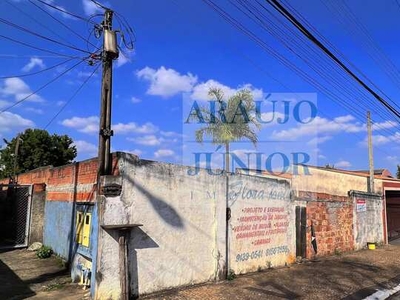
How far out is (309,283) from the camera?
9.34 meters

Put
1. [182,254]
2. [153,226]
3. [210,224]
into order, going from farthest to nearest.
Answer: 1. [210,224]
2. [182,254]
3. [153,226]

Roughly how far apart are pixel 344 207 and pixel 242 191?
7680 mm

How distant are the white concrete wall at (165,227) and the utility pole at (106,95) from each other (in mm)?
369

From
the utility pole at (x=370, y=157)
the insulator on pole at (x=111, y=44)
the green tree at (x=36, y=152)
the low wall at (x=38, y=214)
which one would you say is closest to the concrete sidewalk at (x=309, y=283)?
the insulator on pole at (x=111, y=44)

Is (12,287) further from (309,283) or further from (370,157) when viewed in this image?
(370,157)

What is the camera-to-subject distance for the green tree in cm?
3105

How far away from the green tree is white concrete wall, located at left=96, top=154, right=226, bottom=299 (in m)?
25.0

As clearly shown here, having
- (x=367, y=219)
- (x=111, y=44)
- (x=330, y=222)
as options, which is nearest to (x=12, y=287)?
(x=111, y=44)

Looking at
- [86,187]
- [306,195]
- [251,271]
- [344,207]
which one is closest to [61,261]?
[86,187]

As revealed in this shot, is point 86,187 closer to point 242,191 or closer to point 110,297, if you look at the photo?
point 110,297

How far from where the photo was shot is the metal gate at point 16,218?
41.7 feet

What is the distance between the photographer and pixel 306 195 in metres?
13.9

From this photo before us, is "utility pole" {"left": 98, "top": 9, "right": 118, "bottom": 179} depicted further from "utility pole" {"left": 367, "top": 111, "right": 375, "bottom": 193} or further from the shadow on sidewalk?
"utility pole" {"left": 367, "top": 111, "right": 375, "bottom": 193}

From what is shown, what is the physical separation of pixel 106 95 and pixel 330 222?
10505 millimetres
